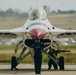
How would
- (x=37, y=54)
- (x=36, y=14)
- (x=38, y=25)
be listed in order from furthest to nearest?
(x=36, y=14) < (x=38, y=25) < (x=37, y=54)

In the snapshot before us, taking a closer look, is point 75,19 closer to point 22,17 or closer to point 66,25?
point 66,25

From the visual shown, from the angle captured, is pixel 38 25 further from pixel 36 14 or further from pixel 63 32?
pixel 63 32

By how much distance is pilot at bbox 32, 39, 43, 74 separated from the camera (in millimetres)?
17695

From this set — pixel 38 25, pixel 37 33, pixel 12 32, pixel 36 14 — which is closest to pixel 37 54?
pixel 37 33

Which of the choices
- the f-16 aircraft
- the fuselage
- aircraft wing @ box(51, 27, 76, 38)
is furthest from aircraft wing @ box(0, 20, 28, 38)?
aircraft wing @ box(51, 27, 76, 38)

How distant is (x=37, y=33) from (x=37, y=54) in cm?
103

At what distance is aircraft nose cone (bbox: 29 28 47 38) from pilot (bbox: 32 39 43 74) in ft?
0.81

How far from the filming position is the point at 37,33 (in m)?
18.4

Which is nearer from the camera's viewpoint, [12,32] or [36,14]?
[12,32]

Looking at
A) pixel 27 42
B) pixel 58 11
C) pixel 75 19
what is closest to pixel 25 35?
pixel 27 42

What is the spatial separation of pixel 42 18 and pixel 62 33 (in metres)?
1.30

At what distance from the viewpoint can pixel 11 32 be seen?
2119 cm

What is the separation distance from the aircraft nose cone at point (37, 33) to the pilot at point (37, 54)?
0.25m

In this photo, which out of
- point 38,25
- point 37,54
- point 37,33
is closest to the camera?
point 37,54
